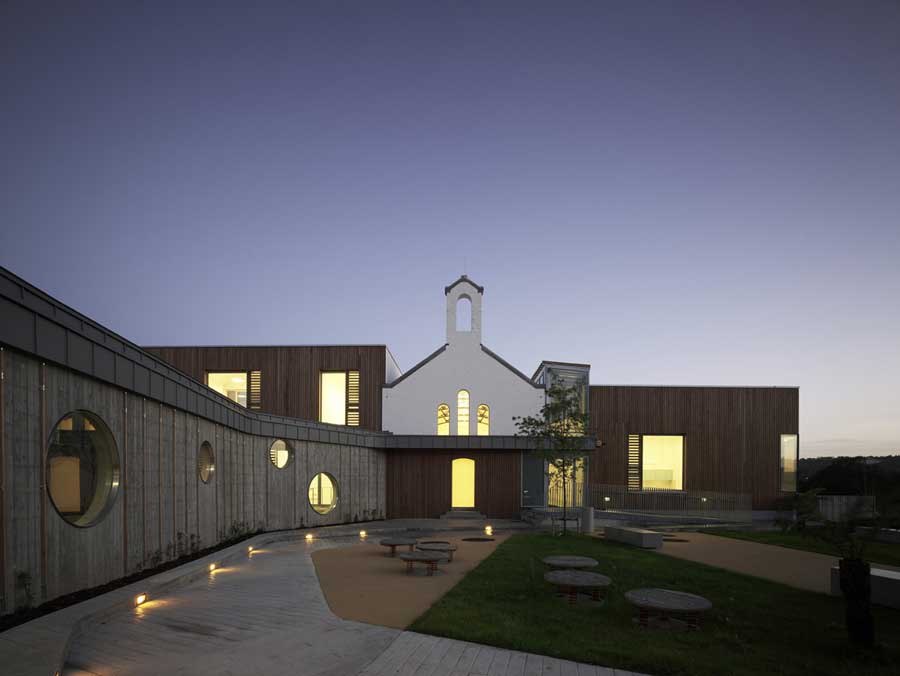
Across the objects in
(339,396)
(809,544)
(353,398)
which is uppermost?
(353,398)

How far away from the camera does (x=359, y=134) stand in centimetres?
3288

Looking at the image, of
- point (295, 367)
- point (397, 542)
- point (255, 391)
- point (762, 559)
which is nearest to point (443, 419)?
point (295, 367)

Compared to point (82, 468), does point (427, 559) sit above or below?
below

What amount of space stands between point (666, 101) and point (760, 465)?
818 inches

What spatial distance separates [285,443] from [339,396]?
12.4m

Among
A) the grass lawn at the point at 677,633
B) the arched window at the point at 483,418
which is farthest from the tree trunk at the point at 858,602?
the arched window at the point at 483,418

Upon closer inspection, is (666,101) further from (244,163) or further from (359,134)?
(244,163)

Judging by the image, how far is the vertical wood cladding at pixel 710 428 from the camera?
31.2 meters

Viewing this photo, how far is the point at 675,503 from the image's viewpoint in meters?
29.4

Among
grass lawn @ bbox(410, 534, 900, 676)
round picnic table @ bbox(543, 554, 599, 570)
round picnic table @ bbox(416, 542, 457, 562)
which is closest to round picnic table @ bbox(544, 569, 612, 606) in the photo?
grass lawn @ bbox(410, 534, 900, 676)

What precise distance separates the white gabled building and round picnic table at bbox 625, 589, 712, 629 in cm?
1948

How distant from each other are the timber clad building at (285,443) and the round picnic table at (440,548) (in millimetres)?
5817

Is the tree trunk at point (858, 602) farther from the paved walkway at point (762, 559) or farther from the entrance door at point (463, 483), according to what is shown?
the entrance door at point (463, 483)

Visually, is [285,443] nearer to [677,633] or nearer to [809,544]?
[677,633]
